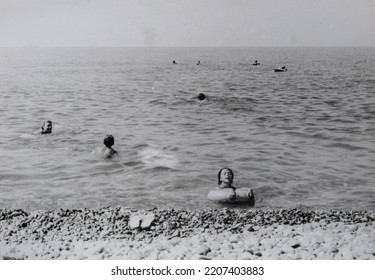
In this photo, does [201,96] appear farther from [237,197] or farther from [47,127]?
[237,197]

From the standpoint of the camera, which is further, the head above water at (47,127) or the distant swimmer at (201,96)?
the distant swimmer at (201,96)

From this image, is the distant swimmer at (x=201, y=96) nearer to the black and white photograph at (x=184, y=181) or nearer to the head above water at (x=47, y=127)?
the black and white photograph at (x=184, y=181)

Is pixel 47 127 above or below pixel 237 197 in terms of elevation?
above

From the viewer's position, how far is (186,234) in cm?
730

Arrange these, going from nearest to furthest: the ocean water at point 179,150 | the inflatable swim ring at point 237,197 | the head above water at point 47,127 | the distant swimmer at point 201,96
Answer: the inflatable swim ring at point 237,197
the ocean water at point 179,150
the head above water at point 47,127
the distant swimmer at point 201,96

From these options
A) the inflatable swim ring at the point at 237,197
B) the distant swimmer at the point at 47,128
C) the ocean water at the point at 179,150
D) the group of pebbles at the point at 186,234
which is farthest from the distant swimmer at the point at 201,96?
the group of pebbles at the point at 186,234

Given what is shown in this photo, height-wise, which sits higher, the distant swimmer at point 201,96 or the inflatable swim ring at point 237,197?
the distant swimmer at point 201,96

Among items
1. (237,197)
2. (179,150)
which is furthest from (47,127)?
(237,197)

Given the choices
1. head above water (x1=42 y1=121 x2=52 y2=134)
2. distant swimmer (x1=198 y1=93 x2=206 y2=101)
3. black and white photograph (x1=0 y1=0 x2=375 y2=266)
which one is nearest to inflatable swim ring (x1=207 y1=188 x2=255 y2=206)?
black and white photograph (x1=0 y1=0 x2=375 y2=266)

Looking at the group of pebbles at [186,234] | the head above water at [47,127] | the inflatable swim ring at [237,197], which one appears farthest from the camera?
the head above water at [47,127]

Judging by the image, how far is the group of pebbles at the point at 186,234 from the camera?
6445mm

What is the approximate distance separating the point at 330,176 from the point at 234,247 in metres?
5.58

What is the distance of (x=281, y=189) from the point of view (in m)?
10.3
